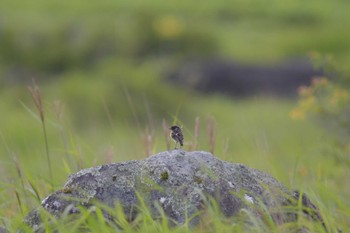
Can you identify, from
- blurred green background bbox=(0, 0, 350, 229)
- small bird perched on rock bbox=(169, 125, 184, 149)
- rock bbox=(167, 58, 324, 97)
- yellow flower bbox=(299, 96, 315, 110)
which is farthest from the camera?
rock bbox=(167, 58, 324, 97)

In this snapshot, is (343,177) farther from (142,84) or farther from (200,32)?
A: (200,32)

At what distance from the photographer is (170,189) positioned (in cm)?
362

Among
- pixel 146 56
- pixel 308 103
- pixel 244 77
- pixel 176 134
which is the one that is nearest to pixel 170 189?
pixel 176 134

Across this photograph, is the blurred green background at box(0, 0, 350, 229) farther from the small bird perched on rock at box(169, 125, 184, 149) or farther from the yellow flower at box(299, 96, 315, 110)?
the small bird perched on rock at box(169, 125, 184, 149)

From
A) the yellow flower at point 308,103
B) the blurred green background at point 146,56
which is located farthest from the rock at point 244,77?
the yellow flower at point 308,103

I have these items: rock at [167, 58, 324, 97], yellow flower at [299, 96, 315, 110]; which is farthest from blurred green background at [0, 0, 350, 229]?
yellow flower at [299, 96, 315, 110]

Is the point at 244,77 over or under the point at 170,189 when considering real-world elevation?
under

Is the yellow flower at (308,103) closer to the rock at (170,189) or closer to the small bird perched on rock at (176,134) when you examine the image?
the small bird perched on rock at (176,134)

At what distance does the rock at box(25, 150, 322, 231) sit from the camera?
3564 millimetres

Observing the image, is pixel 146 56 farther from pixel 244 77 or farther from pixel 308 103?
pixel 308 103

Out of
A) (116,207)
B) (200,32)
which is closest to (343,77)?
(116,207)

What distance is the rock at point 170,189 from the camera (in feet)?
11.7

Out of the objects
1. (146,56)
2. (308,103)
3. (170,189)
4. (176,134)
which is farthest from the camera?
(146,56)

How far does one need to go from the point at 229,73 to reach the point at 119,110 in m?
6.34
